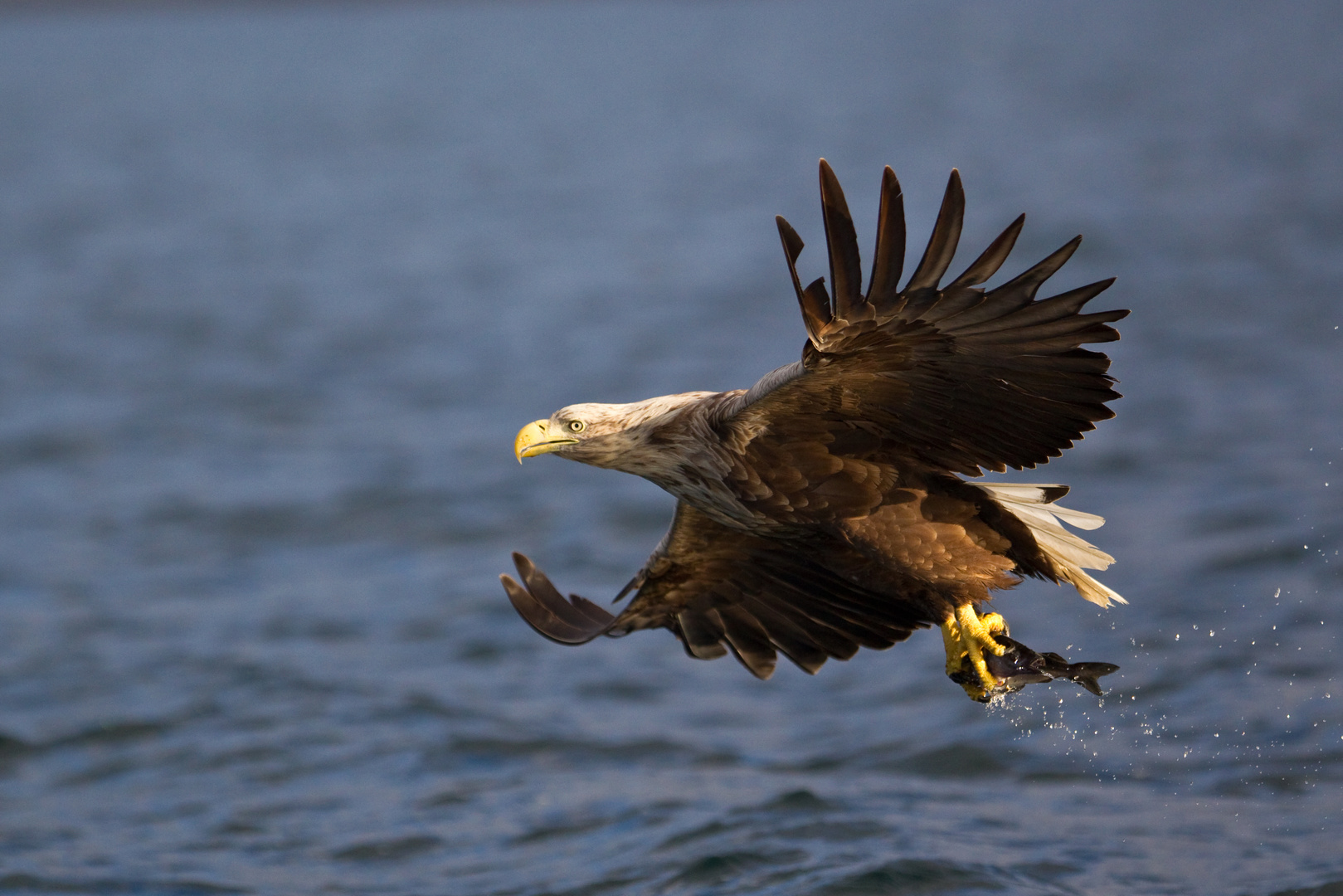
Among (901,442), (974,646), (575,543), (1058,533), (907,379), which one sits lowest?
(974,646)

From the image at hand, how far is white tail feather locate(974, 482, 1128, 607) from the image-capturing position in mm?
5305

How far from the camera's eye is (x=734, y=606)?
6129 millimetres

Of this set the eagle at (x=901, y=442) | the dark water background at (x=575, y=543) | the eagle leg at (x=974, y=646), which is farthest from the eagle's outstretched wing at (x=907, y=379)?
the dark water background at (x=575, y=543)

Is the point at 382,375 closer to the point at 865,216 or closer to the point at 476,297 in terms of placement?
the point at 476,297

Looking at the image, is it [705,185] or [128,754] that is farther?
[705,185]

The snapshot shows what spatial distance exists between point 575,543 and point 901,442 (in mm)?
6769

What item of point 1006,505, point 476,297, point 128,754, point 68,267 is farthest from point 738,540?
point 68,267

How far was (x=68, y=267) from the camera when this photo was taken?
24484 mm

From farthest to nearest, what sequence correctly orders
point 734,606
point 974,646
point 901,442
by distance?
point 734,606
point 974,646
point 901,442

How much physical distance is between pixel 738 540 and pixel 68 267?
21162 mm

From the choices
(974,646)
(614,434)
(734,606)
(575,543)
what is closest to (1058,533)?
(974,646)

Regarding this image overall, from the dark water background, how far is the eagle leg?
4.57 ft

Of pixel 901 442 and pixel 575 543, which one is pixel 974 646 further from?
pixel 575 543

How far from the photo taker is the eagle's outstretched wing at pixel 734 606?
5.90 metres
